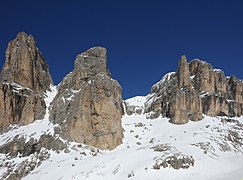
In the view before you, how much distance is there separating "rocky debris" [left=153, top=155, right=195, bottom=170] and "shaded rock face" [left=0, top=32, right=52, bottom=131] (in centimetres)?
3979

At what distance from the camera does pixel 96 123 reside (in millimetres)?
74938

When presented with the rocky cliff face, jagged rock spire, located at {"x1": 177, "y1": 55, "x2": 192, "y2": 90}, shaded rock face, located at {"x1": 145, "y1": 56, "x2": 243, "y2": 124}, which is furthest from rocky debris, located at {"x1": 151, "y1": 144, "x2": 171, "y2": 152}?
jagged rock spire, located at {"x1": 177, "y1": 55, "x2": 192, "y2": 90}

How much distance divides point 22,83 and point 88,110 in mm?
23067

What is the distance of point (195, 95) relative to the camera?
95.0 m

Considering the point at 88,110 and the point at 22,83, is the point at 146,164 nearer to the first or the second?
the point at 88,110

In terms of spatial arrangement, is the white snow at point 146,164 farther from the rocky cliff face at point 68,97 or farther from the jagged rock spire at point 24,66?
the jagged rock spire at point 24,66

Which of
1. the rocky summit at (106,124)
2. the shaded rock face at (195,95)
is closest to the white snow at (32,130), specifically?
the rocky summit at (106,124)

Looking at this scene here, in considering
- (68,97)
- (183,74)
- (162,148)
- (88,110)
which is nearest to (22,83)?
(68,97)

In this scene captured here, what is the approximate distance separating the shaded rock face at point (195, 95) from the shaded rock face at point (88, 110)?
2028cm

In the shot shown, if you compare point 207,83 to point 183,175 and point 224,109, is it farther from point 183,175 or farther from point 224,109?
point 183,175

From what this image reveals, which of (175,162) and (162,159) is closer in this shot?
(175,162)

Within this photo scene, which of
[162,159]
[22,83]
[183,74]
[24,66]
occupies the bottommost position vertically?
[162,159]

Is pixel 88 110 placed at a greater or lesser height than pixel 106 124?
greater

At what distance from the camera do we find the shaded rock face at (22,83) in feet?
273
